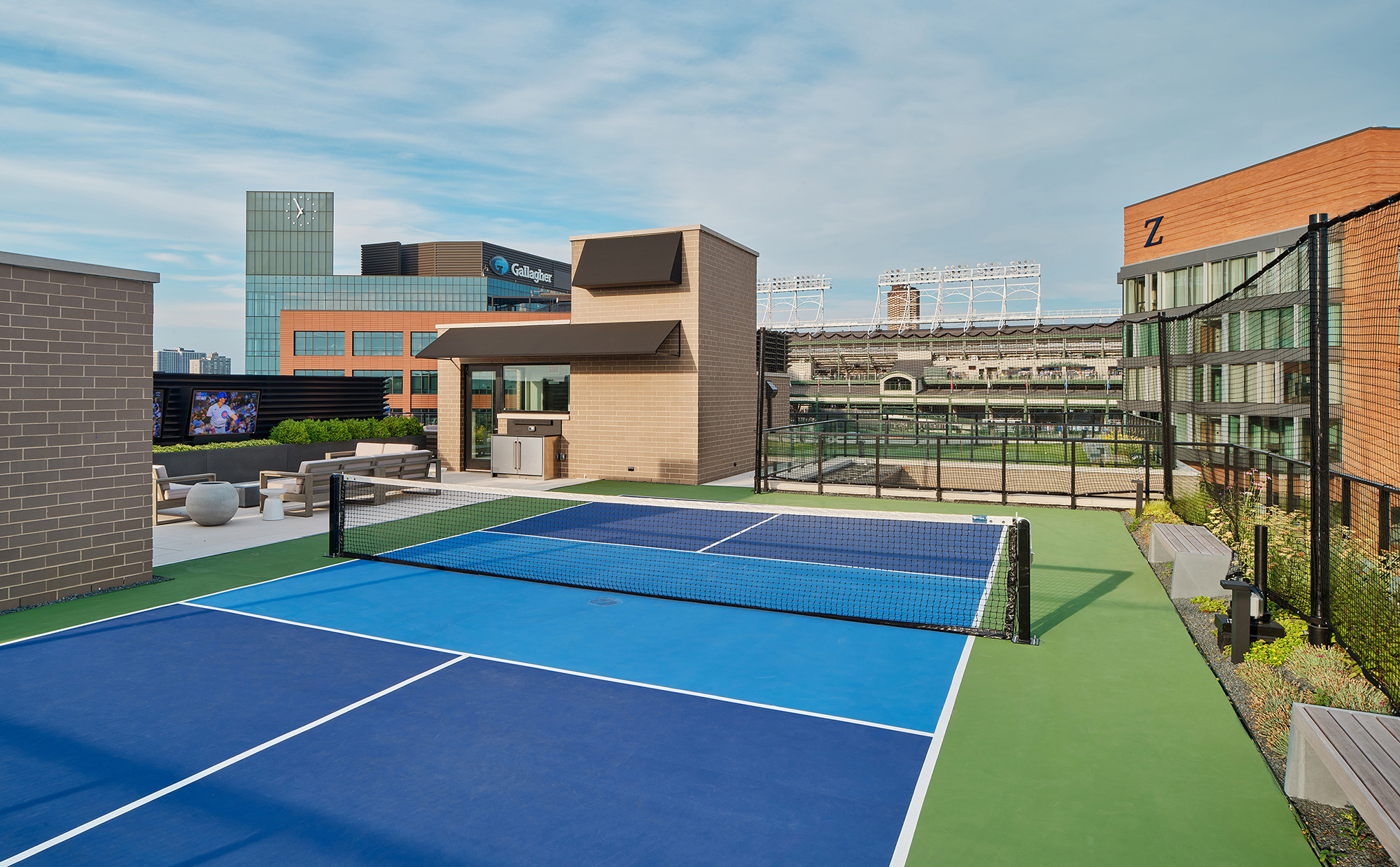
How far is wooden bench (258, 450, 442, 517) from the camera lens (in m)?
15.6

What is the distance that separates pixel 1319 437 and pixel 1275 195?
25.3m

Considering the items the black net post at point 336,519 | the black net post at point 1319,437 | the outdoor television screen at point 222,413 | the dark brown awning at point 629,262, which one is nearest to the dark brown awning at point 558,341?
the dark brown awning at point 629,262

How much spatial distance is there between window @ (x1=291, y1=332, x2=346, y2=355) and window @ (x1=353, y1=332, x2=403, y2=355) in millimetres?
1612

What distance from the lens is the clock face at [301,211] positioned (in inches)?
4405

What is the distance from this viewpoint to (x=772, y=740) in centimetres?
582

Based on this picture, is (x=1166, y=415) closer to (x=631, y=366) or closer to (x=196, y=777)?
(x=631, y=366)

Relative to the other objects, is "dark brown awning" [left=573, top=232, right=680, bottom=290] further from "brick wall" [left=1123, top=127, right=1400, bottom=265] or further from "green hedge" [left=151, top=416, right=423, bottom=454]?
"brick wall" [left=1123, top=127, right=1400, bottom=265]

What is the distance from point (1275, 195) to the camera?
26188mm

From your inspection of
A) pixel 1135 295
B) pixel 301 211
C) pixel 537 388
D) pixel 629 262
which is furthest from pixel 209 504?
pixel 301 211

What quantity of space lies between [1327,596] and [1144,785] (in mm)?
3197

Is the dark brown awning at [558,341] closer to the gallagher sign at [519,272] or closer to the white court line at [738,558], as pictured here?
the white court line at [738,558]

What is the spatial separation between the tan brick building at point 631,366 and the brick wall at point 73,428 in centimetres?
1198

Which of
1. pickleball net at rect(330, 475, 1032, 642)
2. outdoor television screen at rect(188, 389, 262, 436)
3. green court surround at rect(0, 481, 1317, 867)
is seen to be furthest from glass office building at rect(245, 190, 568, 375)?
green court surround at rect(0, 481, 1317, 867)

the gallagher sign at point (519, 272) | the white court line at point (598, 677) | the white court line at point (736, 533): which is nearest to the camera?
the white court line at point (598, 677)
